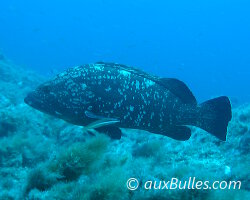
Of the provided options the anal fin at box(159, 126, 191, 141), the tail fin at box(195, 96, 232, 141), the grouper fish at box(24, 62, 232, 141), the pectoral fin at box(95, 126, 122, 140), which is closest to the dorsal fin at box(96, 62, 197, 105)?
the grouper fish at box(24, 62, 232, 141)

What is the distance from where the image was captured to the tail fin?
193 inches

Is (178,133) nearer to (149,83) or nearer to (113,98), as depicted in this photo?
(149,83)

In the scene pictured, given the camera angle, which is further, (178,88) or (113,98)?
(178,88)

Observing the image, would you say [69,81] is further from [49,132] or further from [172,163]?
[49,132]

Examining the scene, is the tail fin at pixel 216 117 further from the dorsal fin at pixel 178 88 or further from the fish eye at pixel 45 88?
the fish eye at pixel 45 88

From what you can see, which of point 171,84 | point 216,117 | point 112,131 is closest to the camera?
point 112,131

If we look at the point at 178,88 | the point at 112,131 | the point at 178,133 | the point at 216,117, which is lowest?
the point at 112,131

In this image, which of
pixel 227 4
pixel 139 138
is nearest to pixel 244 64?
pixel 227 4

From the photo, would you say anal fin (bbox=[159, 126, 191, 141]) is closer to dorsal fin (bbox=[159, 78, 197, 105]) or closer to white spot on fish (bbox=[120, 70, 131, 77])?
dorsal fin (bbox=[159, 78, 197, 105])

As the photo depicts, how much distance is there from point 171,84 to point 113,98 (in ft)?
3.11

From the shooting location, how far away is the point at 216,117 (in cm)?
495

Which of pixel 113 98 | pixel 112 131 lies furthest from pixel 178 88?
pixel 112 131

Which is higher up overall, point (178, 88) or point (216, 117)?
point (178, 88)

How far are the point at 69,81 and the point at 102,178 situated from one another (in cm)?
162
